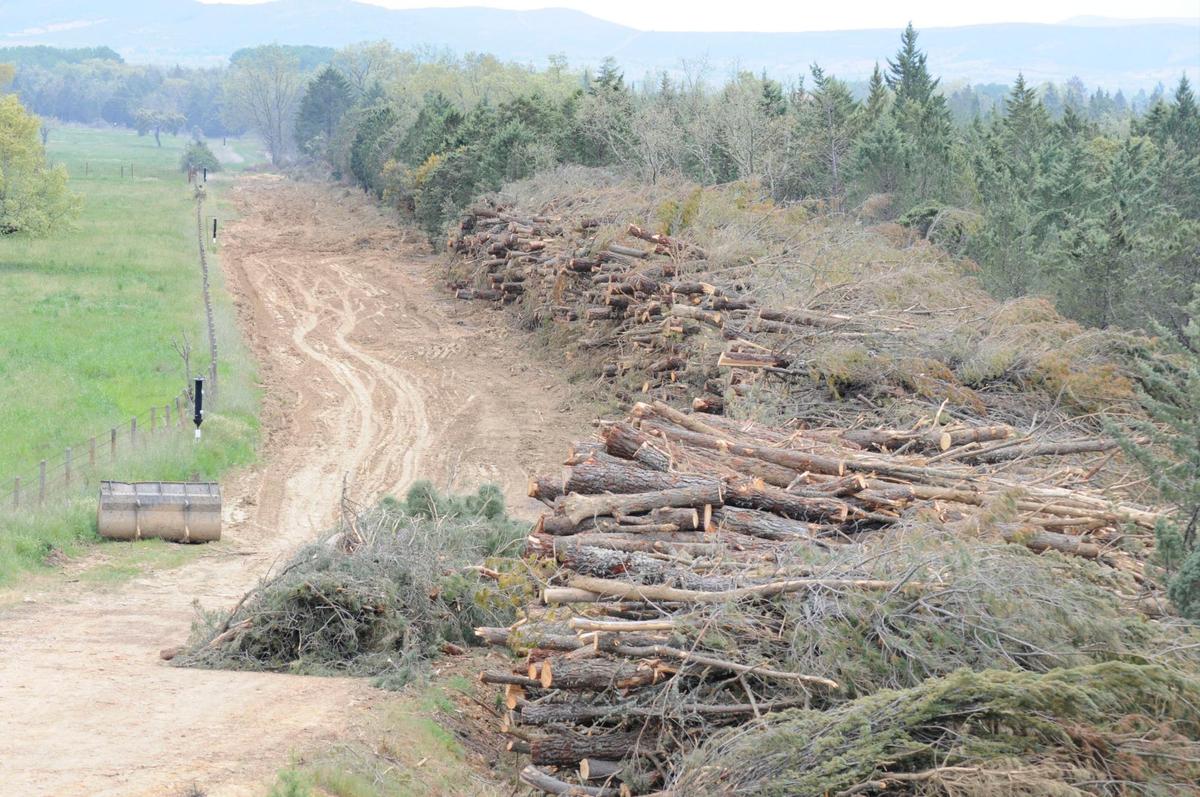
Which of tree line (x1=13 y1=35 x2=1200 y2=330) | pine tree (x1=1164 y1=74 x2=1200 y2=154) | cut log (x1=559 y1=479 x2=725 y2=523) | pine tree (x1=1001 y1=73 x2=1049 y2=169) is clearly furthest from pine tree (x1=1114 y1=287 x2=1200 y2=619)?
pine tree (x1=1164 y1=74 x2=1200 y2=154)

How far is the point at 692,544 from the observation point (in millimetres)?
11312

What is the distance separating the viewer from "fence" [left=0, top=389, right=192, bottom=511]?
60.7ft

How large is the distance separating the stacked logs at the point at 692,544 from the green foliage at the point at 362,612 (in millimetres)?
1262

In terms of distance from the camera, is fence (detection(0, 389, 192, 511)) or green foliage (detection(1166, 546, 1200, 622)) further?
fence (detection(0, 389, 192, 511))

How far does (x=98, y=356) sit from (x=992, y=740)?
26208 mm

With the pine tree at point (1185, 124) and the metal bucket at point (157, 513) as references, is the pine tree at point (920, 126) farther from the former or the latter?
the metal bucket at point (157, 513)

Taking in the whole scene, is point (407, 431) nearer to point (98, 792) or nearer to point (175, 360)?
point (175, 360)

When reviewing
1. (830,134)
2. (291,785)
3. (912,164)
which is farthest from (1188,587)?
(830,134)

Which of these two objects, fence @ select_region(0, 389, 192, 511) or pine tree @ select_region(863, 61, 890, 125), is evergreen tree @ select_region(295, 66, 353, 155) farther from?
fence @ select_region(0, 389, 192, 511)

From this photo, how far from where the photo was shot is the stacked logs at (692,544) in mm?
9664

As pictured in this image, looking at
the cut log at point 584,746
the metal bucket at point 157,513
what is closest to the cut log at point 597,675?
the cut log at point 584,746

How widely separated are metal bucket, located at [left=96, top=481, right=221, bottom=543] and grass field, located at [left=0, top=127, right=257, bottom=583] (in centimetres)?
41

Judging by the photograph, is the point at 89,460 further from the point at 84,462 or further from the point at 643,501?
the point at 643,501

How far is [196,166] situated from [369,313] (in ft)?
221
